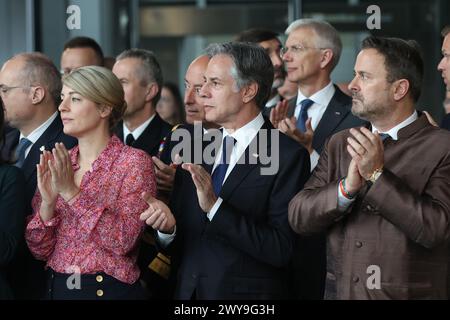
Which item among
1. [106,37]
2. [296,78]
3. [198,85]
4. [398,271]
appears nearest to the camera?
[398,271]

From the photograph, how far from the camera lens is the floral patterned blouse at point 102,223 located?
436 cm

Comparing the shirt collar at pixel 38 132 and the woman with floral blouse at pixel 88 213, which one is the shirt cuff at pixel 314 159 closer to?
the woman with floral blouse at pixel 88 213

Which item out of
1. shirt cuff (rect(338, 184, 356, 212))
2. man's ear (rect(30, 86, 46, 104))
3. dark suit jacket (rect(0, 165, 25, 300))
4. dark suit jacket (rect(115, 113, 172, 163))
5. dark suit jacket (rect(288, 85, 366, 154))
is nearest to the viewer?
shirt cuff (rect(338, 184, 356, 212))

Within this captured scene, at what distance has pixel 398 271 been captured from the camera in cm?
402

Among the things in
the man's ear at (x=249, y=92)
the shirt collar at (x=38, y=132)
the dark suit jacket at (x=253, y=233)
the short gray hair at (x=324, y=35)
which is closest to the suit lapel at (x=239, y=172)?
the dark suit jacket at (x=253, y=233)

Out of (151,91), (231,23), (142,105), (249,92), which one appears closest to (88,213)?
(249,92)

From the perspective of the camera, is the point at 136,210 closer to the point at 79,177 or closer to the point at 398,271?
the point at 79,177

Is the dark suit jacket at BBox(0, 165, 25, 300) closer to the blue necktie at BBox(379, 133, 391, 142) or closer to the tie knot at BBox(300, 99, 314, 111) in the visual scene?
the blue necktie at BBox(379, 133, 391, 142)

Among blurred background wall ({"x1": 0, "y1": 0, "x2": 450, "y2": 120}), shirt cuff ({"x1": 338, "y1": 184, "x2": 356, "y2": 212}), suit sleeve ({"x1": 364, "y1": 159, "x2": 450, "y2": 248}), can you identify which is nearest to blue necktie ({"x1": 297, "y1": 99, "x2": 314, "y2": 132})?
shirt cuff ({"x1": 338, "y1": 184, "x2": 356, "y2": 212})

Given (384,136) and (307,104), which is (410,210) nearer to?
(384,136)

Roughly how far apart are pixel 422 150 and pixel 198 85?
1710mm

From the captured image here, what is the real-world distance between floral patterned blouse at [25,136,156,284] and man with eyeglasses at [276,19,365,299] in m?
0.85

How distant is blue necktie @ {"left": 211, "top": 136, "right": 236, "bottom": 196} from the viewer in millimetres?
4543

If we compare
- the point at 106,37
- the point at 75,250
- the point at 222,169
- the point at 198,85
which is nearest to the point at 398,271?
the point at 222,169
